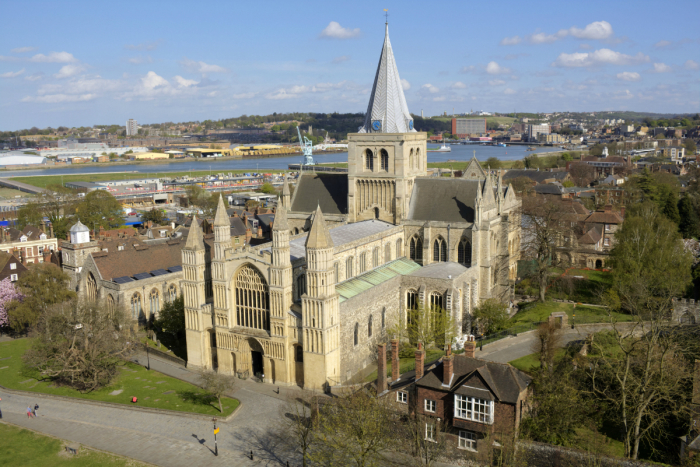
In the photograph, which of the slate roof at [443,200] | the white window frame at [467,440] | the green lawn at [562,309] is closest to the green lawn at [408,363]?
the white window frame at [467,440]

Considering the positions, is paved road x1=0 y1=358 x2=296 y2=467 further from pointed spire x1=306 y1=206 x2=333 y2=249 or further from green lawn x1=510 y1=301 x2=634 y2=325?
green lawn x1=510 y1=301 x2=634 y2=325

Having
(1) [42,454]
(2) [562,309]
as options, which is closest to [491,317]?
(2) [562,309]

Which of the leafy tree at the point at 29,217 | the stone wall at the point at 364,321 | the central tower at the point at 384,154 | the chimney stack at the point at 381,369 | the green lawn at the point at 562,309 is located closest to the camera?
the chimney stack at the point at 381,369

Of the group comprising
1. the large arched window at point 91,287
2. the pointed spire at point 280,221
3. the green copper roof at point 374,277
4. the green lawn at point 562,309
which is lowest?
the green lawn at point 562,309

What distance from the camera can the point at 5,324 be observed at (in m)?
49.8

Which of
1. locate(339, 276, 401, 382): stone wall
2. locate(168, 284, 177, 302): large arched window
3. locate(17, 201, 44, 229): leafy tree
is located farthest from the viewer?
locate(17, 201, 44, 229): leafy tree

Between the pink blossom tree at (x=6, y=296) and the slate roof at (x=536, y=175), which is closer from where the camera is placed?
the pink blossom tree at (x=6, y=296)

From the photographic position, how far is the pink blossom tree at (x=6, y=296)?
159ft

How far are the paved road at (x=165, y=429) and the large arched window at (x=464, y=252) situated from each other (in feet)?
64.3

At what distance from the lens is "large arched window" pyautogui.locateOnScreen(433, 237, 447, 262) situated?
49750 millimetres

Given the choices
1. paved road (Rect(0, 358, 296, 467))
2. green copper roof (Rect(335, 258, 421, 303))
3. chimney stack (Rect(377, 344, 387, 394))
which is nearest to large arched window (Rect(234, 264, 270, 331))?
paved road (Rect(0, 358, 296, 467))

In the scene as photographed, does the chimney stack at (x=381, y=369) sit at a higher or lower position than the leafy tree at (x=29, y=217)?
lower

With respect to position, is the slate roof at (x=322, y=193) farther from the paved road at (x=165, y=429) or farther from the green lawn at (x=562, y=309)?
the paved road at (x=165, y=429)

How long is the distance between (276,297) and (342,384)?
22.0ft
